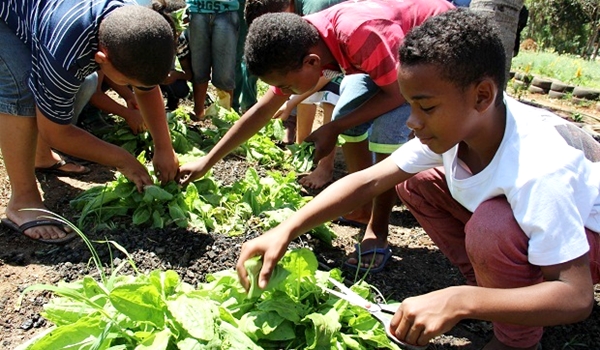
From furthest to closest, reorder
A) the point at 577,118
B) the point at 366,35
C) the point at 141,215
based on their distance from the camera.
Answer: the point at 577,118
the point at 141,215
the point at 366,35

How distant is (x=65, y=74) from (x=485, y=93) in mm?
1674

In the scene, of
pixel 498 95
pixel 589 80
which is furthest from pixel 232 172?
pixel 589 80

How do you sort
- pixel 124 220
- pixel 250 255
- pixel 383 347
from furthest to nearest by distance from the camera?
pixel 124 220 < pixel 383 347 < pixel 250 255

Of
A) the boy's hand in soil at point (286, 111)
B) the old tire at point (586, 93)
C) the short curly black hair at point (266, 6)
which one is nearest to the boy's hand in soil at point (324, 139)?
the short curly black hair at point (266, 6)

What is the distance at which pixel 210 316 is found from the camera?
5.29 ft

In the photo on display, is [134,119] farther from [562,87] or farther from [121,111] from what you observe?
[562,87]

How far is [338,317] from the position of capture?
1759mm

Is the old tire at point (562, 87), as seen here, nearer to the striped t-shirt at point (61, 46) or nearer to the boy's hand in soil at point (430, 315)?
the striped t-shirt at point (61, 46)

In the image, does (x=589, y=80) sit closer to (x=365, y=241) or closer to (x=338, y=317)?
(x=365, y=241)

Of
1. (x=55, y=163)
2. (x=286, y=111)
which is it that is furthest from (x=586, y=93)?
(x=55, y=163)

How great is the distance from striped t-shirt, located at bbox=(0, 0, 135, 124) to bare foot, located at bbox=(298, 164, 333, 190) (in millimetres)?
1495

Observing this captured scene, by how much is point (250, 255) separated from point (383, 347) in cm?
56

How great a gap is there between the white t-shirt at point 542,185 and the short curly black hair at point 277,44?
964 mm

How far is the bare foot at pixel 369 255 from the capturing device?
2455mm
